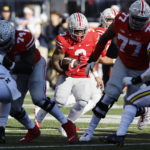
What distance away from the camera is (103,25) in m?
9.12

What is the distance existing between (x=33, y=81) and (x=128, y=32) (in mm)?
1285

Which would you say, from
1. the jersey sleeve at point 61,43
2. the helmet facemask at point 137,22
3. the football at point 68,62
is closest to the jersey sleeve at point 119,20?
the helmet facemask at point 137,22

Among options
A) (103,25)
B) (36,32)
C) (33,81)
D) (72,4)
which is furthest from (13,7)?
(33,81)

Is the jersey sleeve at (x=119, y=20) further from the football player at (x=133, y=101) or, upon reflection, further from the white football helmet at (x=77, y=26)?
the white football helmet at (x=77, y=26)

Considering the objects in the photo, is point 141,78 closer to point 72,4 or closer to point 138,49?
point 138,49

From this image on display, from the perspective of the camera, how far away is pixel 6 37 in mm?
6668

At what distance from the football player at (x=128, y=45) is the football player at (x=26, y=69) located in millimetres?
602

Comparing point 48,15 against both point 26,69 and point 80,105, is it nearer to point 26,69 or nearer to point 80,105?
point 80,105

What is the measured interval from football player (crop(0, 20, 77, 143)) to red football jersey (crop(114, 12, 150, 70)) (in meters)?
1.01

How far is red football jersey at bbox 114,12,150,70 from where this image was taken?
22.0 ft

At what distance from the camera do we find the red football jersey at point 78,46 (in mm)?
8023

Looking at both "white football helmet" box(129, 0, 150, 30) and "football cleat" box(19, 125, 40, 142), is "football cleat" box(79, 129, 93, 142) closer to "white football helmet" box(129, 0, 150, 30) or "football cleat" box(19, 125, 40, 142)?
"football cleat" box(19, 125, 40, 142)

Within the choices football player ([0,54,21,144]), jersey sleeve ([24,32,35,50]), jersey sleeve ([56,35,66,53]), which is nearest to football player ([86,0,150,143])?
jersey sleeve ([56,35,66,53])

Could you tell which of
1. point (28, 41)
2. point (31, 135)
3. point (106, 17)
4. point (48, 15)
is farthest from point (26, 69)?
point (48, 15)
